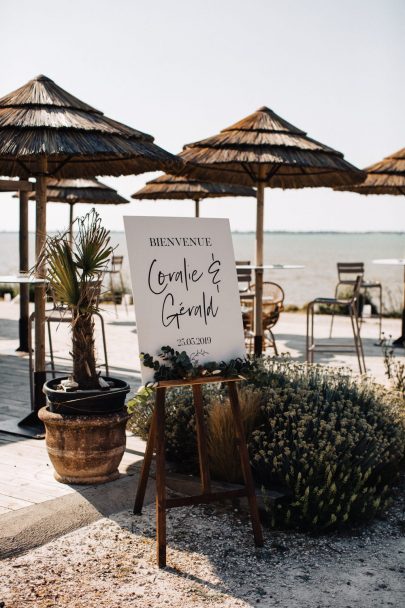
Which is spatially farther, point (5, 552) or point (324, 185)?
point (324, 185)

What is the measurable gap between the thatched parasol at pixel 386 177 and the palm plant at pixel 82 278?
596 cm

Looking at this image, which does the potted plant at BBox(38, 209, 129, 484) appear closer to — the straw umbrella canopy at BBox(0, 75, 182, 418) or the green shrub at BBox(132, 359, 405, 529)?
the green shrub at BBox(132, 359, 405, 529)

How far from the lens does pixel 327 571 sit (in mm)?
3289

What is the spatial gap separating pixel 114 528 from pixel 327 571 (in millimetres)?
1060

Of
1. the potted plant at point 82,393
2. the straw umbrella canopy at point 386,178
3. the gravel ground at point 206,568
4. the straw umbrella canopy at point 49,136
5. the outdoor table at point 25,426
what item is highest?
the straw umbrella canopy at point 386,178

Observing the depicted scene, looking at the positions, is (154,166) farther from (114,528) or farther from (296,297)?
(296,297)

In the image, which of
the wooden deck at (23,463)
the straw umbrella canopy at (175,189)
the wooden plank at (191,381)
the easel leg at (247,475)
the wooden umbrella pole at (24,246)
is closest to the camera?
the wooden plank at (191,381)

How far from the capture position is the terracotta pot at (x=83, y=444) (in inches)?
162

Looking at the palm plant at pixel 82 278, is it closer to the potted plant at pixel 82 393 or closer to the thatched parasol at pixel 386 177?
the potted plant at pixel 82 393

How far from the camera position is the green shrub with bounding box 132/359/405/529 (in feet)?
12.3

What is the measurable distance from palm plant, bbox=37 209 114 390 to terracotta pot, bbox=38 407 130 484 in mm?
277

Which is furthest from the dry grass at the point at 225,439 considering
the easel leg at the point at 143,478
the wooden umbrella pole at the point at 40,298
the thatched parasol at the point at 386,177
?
the thatched parasol at the point at 386,177

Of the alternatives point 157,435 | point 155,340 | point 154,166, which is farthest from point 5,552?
point 154,166

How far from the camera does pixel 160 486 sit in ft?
11.1
